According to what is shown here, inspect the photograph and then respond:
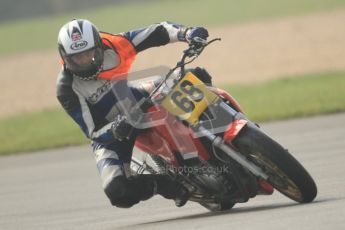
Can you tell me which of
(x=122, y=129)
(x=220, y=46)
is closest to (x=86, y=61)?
(x=122, y=129)

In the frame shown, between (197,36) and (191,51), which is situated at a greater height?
(197,36)

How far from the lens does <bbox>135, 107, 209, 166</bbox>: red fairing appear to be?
7.94 meters

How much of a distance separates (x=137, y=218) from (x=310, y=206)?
1823 mm

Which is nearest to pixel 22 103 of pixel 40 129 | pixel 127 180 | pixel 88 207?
pixel 40 129

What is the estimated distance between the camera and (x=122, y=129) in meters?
7.93

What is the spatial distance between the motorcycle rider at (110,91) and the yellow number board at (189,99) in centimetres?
39

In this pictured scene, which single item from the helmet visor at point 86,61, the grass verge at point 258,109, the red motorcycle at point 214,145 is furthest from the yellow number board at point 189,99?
the grass verge at point 258,109

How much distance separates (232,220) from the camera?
24.9ft

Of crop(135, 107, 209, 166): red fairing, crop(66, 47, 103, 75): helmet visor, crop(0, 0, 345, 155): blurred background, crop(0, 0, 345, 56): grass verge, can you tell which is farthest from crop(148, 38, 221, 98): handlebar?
crop(0, 0, 345, 56): grass verge

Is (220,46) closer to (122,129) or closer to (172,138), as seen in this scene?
(172,138)

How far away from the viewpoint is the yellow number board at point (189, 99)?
7.82 meters

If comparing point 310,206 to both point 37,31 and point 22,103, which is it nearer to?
point 22,103

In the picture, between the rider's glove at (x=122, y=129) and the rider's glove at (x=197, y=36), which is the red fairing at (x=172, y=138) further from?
the rider's glove at (x=197, y=36)

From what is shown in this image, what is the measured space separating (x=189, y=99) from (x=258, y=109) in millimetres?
10910
